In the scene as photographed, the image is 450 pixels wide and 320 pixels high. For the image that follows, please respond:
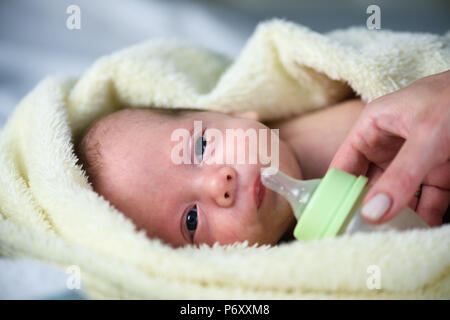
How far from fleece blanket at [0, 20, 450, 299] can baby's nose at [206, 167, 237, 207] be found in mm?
112

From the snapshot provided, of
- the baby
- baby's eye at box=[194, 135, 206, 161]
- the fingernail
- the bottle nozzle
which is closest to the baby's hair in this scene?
the baby

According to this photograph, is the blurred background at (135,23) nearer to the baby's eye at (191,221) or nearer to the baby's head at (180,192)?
the baby's head at (180,192)

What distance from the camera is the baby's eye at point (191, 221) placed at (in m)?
0.98

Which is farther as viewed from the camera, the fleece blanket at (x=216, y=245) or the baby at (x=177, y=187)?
the baby at (x=177, y=187)

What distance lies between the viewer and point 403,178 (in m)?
0.68

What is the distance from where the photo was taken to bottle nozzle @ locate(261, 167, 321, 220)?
0.81m

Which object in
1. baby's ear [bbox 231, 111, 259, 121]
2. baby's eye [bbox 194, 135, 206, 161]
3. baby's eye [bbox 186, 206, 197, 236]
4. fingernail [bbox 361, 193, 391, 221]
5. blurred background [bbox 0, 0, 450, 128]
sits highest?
blurred background [bbox 0, 0, 450, 128]

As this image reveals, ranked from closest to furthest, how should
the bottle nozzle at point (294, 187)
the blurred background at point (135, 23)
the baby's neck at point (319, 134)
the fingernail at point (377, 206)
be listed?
the fingernail at point (377, 206) < the bottle nozzle at point (294, 187) < the baby's neck at point (319, 134) < the blurred background at point (135, 23)

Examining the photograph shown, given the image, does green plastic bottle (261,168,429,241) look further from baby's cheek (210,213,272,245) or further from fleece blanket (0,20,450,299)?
baby's cheek (210,213,272,245)

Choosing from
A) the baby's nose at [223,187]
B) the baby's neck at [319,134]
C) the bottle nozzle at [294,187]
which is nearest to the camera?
the bottle nozzle at [294,187]

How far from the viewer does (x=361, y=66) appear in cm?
116

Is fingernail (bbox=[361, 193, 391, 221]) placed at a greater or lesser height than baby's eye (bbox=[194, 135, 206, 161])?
greater

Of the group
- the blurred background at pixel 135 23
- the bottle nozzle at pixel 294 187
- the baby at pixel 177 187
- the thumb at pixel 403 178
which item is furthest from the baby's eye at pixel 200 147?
the blurred background at pixel 135 23
